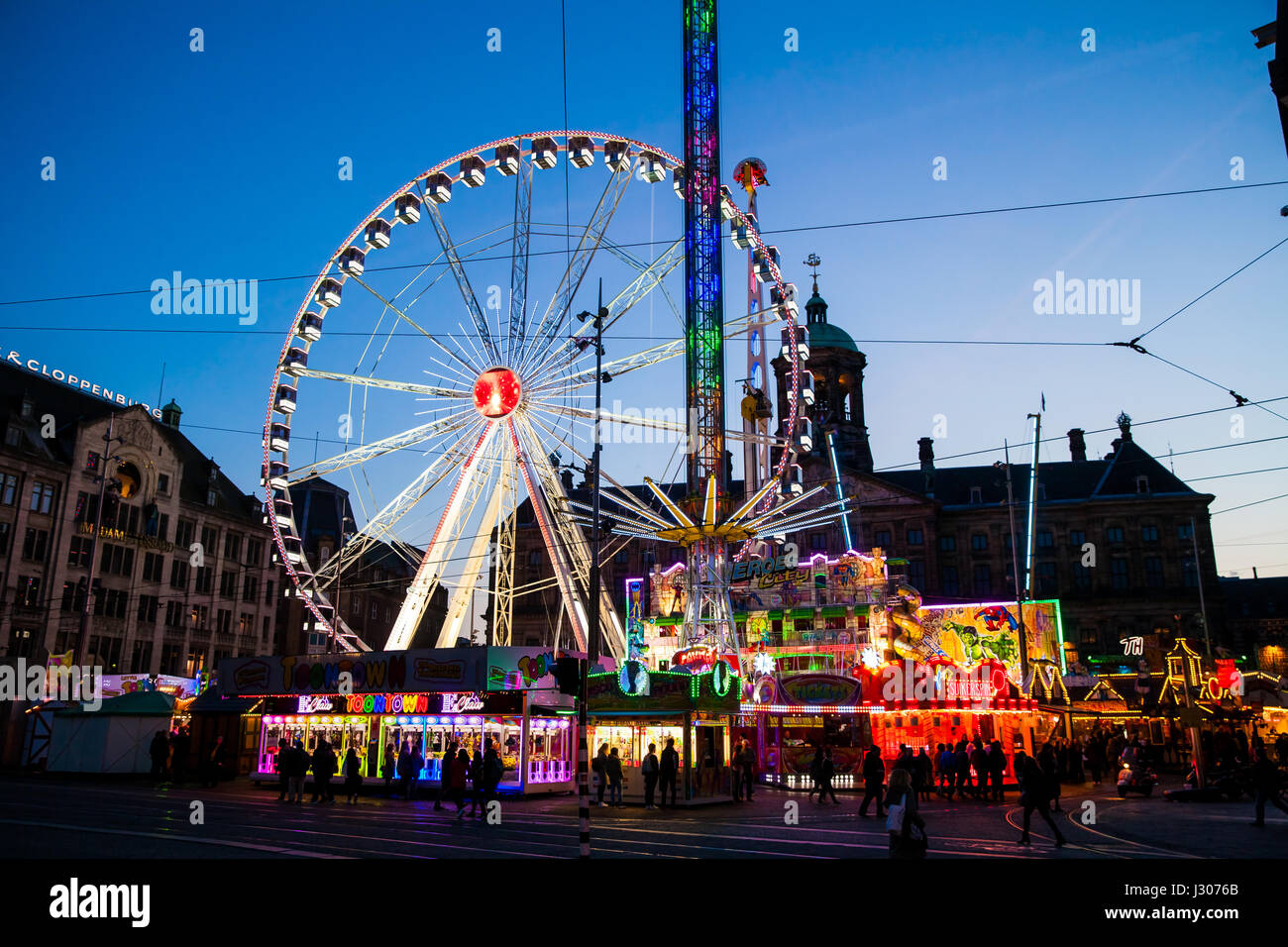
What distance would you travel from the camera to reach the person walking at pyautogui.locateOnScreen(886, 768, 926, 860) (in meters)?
11.1

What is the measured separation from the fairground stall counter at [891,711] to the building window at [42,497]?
40448mm

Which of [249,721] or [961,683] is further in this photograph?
[249,721]

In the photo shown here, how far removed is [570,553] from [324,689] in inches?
404

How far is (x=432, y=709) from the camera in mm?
32531

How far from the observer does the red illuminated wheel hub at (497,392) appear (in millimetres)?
33562

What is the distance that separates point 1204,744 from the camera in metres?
45.4

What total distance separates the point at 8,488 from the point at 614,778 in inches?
1654

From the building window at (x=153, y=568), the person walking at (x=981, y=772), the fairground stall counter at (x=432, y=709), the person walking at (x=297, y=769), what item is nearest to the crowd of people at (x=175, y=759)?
the fairground stall counter at (x=432, y=709)

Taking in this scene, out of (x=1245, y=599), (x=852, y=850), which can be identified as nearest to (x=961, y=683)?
(x=852, y=850)

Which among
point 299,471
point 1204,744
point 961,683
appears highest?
point 299,471

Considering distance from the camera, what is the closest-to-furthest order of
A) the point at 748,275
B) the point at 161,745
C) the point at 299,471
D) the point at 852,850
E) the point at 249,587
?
the point at 852,850
the point at 299,471
the point at 161,745
the point at 748,275
the point at 249,587

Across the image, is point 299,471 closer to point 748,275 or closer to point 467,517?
point 467,517

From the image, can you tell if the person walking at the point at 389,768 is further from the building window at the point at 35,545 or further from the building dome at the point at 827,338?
the building dome at the point at 827,338
